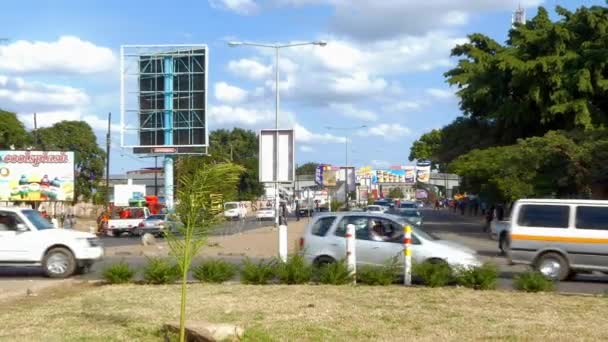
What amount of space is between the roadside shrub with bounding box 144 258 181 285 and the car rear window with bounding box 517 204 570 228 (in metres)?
7.99

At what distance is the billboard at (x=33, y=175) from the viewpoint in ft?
165

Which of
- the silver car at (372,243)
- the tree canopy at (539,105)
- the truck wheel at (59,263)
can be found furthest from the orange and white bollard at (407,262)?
the tree canopy at (539,105)

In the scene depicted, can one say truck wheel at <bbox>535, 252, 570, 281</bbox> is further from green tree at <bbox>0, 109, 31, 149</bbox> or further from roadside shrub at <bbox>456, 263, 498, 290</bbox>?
green tree at <bbox>0, 109, 31, 149</bbox>

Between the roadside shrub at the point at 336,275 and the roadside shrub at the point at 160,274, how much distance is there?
2.70 meters

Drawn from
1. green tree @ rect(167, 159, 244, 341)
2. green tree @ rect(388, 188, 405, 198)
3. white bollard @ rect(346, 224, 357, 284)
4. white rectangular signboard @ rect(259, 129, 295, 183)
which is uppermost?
white rectangular signboard @ rect(259, 129, 295, 183)

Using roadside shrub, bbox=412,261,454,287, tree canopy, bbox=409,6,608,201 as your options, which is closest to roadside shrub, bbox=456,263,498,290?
roadside shrub, bbox=412,261,454,287

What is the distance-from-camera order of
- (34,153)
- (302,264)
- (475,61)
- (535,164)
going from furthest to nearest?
(475,61), (34,153), (535,164), (302,264)

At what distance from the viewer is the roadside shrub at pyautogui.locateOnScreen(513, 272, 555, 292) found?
13.6 m

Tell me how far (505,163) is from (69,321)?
114ft

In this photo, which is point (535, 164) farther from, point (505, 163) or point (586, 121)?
point (586, 121)

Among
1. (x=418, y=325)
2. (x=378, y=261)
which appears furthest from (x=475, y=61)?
(x=418, y=325)

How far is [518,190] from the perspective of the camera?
41.1 metres

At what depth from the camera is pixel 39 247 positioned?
62.0 feet

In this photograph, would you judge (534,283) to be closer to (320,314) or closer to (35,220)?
(320,314)
